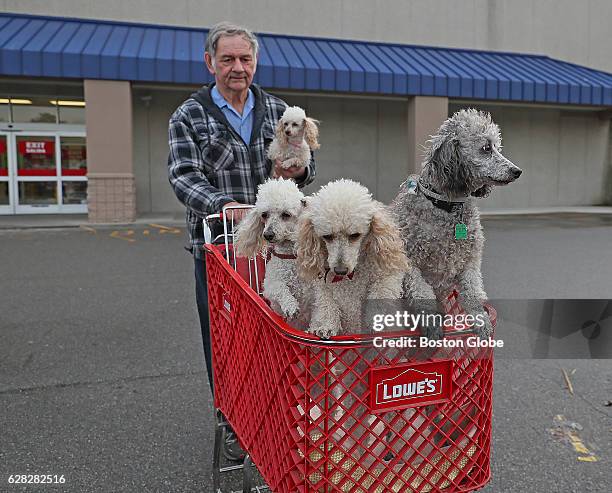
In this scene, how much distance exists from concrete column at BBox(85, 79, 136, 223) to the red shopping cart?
13.0 metres

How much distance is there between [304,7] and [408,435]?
17.4 metres

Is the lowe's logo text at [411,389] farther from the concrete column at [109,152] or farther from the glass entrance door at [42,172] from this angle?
the glass entrance door at [42,172]

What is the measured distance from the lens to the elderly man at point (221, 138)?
2.88 m

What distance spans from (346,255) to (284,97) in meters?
15.8

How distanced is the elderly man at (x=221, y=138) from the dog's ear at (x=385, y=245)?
112cm

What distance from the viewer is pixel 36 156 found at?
1591 cm

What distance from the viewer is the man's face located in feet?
9.42

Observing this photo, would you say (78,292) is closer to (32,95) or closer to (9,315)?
(9,315)

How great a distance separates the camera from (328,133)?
58.8 feet

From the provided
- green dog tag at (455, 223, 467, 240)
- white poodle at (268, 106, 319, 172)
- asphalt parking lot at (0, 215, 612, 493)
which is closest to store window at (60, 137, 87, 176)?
asphalt parking lot at (0, 215, 612, 493)

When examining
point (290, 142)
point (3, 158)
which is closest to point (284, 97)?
point (3, 158)

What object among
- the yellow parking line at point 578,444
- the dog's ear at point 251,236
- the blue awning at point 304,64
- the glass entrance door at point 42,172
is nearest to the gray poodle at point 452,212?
the dog's ear at point 251,236

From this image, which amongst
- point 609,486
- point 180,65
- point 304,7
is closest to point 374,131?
point 304,7

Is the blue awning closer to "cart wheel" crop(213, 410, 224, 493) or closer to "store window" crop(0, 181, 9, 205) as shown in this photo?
"store window" crop(0, 181, 9, 205)
